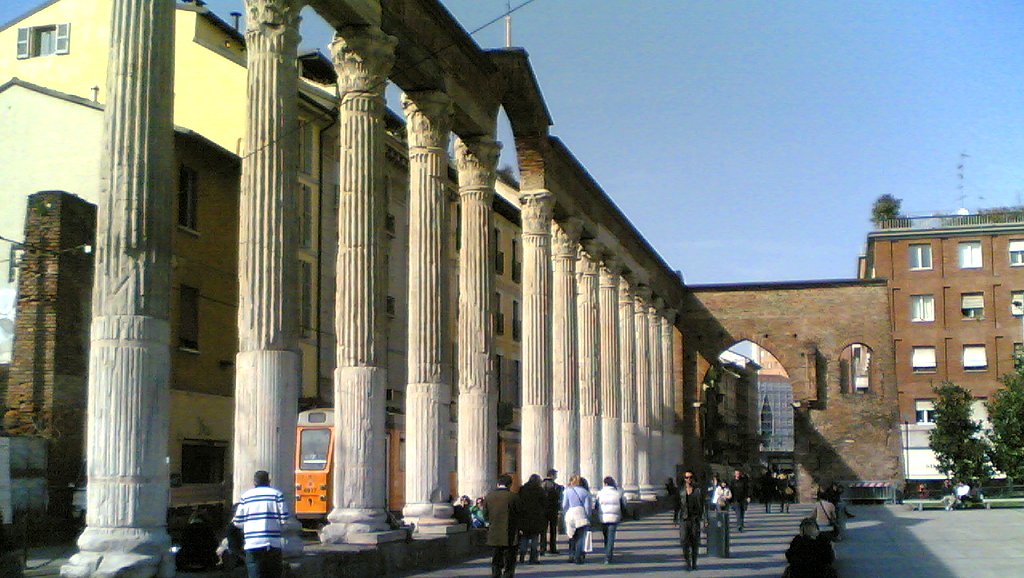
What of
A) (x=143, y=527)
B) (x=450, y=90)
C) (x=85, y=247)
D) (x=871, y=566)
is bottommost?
(x=871, y=566)

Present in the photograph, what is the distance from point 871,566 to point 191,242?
15472mm

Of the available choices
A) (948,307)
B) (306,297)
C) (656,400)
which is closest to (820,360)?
(656,400)

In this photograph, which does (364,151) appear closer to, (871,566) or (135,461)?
(135,461)

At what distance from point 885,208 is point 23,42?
49.4 m

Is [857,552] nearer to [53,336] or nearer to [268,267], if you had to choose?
[268,267]

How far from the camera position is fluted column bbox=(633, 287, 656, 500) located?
128 feet

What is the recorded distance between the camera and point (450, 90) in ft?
70.8

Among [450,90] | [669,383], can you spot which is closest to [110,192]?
[450,90]

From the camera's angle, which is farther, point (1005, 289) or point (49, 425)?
point (1005, 289)

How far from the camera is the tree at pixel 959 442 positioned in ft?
155

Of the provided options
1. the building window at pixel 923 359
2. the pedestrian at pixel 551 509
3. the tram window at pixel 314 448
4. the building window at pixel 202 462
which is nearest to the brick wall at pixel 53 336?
the building window at pixel 202 462

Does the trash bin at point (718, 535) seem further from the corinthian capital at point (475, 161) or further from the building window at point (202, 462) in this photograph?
the building window at point (202, 462)

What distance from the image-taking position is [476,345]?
22500 millimetres

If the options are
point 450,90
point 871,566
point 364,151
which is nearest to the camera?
point 364,151
